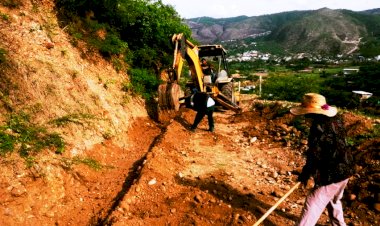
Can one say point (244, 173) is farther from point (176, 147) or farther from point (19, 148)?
point (19, 148)

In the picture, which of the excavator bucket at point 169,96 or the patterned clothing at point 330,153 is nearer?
the patterned clothing at point 330,153

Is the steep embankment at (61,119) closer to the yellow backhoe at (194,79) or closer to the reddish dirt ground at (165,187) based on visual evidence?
the reddish dirt ground at (165,187)

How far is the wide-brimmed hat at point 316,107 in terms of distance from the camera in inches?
168

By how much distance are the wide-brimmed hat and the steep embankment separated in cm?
337

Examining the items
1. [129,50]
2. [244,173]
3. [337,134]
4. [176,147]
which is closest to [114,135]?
[176,147]

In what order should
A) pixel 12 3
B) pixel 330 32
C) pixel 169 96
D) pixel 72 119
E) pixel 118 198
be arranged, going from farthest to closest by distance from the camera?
pixel 330 32 → pixel 169 96 → pixel 12 3 → pixel 72 119 → pixel 118 198

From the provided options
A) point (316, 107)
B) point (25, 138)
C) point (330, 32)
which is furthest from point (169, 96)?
point (330, 32)

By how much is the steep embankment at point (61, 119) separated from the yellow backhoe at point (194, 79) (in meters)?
1.13

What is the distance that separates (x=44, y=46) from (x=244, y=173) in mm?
5605

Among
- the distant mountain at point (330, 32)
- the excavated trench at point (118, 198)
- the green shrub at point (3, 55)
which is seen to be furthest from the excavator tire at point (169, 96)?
the distant mountain at point (330, 32)

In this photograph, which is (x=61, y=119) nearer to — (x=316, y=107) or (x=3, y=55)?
(x=3, y=55)

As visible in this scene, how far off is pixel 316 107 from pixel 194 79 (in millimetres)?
7025

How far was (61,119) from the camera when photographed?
672cm

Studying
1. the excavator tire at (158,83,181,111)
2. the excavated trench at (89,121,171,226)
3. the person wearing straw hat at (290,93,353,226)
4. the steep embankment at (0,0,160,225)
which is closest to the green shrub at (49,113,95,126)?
the steep embankment at (0,0,160,225)
